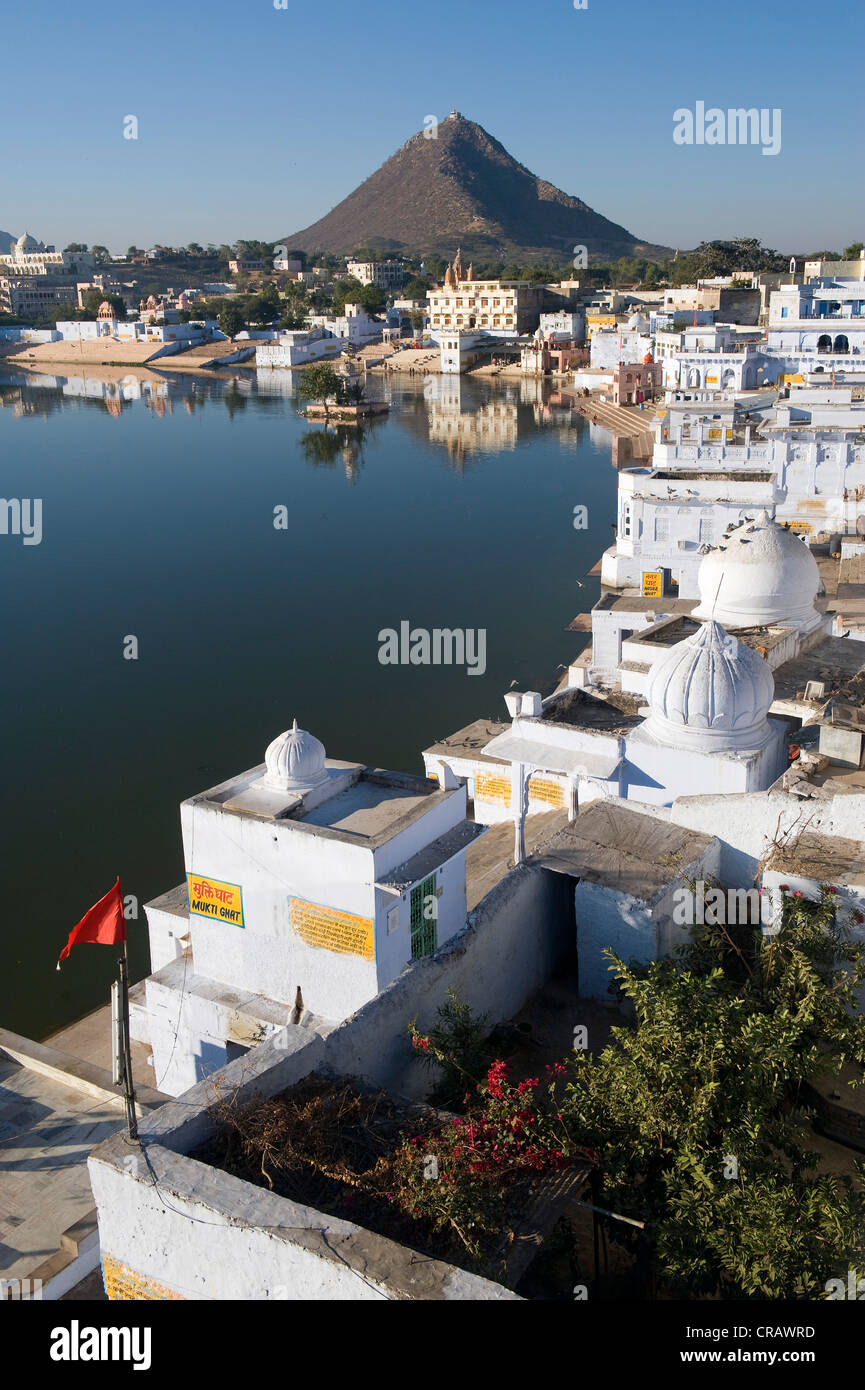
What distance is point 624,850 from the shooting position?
366 inches

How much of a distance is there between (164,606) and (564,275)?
8287 cm

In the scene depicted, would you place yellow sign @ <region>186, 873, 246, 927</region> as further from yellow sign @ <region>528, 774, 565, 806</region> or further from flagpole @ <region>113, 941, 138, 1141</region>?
yellow sign @ <region>528, 774, 565, 806</region>

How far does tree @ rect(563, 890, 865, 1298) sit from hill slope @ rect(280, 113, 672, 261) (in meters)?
169

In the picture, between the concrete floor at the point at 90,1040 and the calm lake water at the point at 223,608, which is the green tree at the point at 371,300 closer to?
the calm lake water at the point at 223,608

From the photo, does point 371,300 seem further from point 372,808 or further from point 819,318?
point 372,808

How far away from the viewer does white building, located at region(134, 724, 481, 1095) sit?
8.41m

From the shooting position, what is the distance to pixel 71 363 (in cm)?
9000

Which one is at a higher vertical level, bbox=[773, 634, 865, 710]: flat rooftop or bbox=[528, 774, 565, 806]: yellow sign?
bbox=[773, 634, 865, 710]: flat rooftop

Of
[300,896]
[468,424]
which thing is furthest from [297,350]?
[300,896]

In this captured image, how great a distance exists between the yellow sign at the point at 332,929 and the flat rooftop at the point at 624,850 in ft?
5.11

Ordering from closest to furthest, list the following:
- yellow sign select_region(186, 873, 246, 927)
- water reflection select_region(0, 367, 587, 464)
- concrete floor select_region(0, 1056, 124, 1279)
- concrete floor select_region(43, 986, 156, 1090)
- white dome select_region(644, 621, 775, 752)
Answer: concrete floor select_region(0, 1056, 124, 1279)
yellow sign select_region(186, 873, 246, 927)
white dome select_region(644, 621, 775, 752)
concrete floor select_region(43, 986, 156, 1090)
water reflection select_region(0, 367, 587, 464)

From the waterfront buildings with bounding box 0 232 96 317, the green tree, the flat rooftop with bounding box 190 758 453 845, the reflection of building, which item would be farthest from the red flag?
the waterfront buildings with bounding box 0 232 96 317

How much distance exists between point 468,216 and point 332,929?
18589 centimetres
